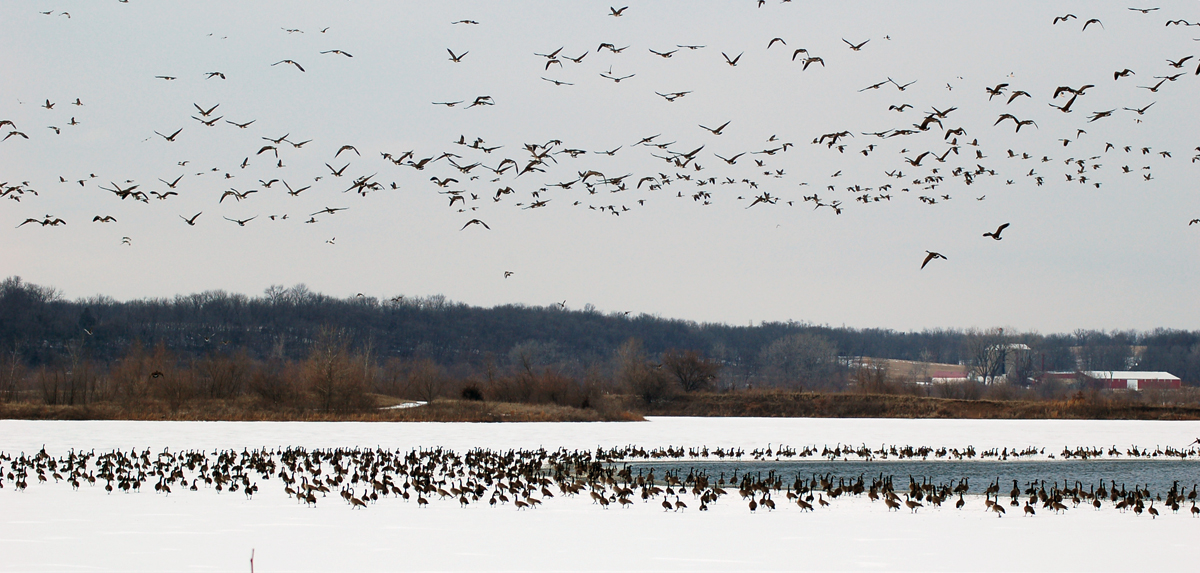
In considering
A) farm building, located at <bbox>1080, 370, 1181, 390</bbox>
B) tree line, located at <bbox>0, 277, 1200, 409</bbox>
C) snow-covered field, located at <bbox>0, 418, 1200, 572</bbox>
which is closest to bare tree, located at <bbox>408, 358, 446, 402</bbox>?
tree line, located at <bbox>0, 277, 1200, 409</bbox>

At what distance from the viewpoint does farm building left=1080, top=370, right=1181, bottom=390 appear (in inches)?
5128

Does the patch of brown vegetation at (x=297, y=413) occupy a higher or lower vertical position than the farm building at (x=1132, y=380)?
lower

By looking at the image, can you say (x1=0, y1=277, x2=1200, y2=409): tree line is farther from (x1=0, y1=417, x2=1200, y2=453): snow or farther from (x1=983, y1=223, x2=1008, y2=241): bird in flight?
(x1=983, y1=223, x2=1008, y2=241): bird in flight

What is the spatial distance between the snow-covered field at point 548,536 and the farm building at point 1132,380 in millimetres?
122318

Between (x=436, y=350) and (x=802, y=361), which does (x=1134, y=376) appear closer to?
(x=802, y=361)

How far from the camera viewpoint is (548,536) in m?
14.5

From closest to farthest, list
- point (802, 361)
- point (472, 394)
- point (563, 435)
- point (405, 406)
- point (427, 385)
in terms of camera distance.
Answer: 1. point (563, 435)
2. point (405, 406)
3. point (472, 394)
4. point (427, 385)
5. point (802, 361)

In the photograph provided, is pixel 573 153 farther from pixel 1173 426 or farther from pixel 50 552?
pixel 1173 426

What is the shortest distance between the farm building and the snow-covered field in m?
122

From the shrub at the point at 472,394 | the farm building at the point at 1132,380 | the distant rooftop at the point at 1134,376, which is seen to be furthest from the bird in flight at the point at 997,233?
the distant rooftop at the point at 1134,376

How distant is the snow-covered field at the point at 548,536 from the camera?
40.6 ft

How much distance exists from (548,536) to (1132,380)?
482ft

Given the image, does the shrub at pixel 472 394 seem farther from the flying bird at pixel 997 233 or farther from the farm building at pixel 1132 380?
the farm building at pixel 1132 380

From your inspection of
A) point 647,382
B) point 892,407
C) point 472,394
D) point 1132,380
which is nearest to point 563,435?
point 472,394
